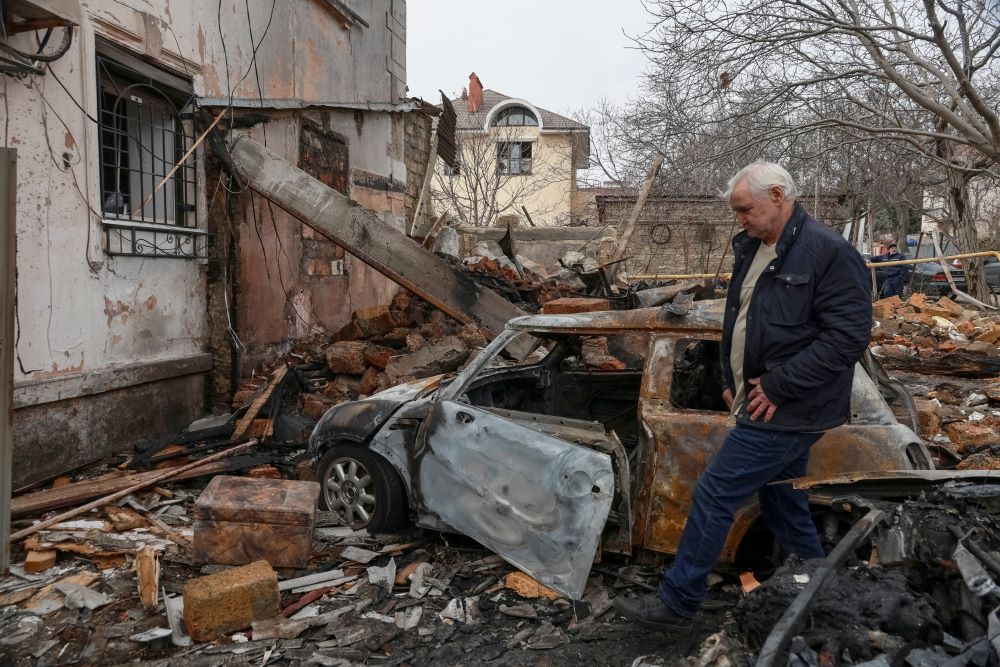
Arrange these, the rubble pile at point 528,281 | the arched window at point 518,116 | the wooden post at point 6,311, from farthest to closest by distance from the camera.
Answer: the arched window at point 518,116 → the rubble pile at point 528,281 → the wooden post at point 6,311

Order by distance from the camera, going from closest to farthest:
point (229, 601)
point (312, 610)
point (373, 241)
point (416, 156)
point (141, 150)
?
point (229, 601) < point (312, 610) < point (141, 150) < point (373, 241) < point (416, 156)

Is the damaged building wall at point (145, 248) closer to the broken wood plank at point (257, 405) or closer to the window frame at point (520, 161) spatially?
the broken wood plank at point (257, 405)

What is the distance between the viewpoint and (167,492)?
5.57m

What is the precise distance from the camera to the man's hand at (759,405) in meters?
3.05

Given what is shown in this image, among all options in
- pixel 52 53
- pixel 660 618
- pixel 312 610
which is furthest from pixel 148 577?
pixel 52 53

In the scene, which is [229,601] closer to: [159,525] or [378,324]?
[159,525]

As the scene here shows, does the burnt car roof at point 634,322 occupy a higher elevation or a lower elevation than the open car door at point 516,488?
higher

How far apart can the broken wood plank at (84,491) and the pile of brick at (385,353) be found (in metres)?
1.53

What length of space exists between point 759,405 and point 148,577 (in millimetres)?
3230

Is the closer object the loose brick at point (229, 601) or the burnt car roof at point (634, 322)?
the loose brick at point (229, 601)

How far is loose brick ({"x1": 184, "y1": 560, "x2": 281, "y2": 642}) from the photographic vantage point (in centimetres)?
357

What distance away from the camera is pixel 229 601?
3629 mm

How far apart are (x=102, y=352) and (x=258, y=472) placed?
5.64 ft

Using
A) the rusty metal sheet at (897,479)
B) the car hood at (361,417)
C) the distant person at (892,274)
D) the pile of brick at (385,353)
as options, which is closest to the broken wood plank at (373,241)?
the pile of brick at (385,353)
